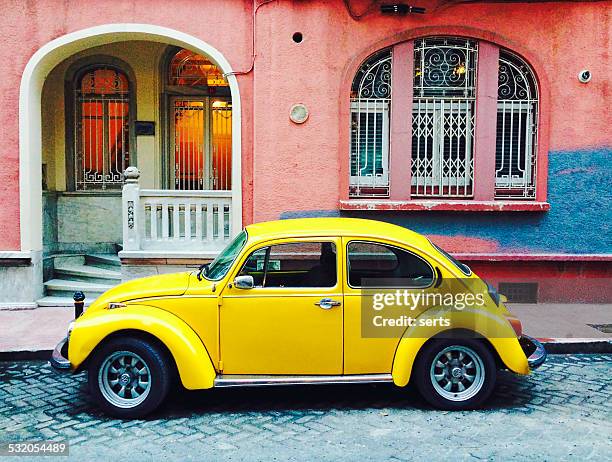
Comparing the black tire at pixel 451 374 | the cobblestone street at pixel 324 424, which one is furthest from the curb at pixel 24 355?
the black tire at pixel 451 374

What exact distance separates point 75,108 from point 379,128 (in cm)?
567

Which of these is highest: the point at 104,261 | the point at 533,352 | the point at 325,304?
the point at 325,304

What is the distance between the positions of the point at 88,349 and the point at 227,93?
6.97 m

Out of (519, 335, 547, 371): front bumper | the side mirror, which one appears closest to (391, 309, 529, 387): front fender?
(519, 335, 547, 371): front bumper

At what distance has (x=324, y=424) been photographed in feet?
16.6

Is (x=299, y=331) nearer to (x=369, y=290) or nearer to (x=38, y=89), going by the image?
(x=369, y=290)

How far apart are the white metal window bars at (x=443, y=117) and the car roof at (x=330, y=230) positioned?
3.78 metres

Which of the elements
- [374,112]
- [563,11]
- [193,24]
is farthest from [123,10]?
[563,11]

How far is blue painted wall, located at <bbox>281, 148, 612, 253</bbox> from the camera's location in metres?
9.27

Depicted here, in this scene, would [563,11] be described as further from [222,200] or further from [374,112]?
[222,200]

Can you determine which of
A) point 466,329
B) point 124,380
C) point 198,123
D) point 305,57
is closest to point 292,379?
point 124,380

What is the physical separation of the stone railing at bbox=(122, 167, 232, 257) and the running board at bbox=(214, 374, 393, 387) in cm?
424

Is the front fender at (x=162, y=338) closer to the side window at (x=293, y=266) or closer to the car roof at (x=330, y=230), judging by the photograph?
the side window at (x=293, y=266)

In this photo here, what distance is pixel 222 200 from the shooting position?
9.35 m
